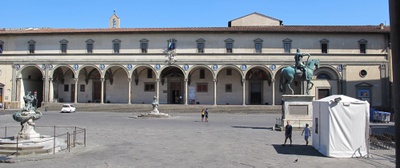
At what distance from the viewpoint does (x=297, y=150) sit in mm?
12492

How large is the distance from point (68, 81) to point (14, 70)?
20.5ft

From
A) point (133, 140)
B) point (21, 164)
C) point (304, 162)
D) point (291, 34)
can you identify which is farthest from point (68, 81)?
point (304, 162)

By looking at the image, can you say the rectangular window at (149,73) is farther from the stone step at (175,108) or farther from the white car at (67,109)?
the white car at (67,109)

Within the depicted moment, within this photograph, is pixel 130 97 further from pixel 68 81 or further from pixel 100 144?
pixel 100 144

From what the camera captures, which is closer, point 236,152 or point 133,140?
point 236,152

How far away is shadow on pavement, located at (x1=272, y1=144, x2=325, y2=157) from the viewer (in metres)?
11.8

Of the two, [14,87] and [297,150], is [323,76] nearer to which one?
[297,150]

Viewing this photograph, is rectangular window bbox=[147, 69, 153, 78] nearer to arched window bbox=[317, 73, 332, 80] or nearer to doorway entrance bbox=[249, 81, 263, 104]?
Result: doorway entrance bbox=[249, 81, 263, 104]

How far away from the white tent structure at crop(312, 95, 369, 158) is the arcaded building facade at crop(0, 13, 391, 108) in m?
28.4

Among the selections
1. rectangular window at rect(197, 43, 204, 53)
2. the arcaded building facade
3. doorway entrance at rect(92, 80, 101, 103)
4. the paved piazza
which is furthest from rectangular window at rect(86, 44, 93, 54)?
the paved piazza

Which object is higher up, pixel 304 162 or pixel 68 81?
pixel 68 81

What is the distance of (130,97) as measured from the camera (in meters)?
42.0

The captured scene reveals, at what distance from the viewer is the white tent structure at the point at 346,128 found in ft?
36.1

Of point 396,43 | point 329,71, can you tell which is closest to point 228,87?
point 329,71
